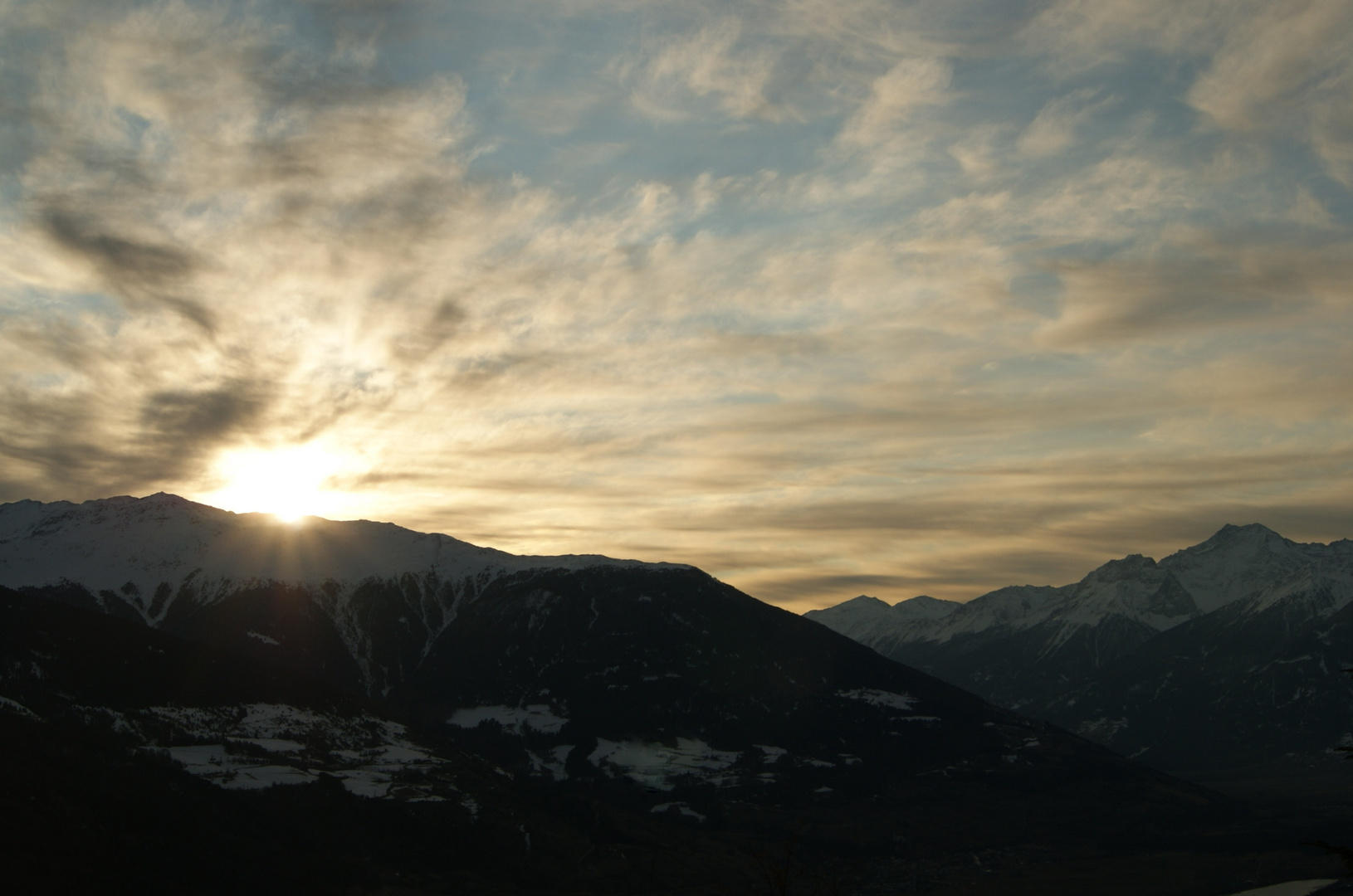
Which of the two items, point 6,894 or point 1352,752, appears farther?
point 6,894

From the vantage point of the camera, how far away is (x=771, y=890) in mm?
52344

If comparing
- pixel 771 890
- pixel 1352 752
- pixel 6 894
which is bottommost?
pixel 6 894

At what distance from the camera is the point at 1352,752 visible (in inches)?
1871

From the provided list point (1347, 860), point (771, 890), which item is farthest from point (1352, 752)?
Result: point (771, 890)

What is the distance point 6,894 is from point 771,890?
203 meters

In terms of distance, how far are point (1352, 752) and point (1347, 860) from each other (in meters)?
5.40

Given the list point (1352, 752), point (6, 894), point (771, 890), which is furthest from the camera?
point (6, 894)

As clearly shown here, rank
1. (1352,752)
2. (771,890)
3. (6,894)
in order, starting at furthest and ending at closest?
(6,894), (771,890), (1352,752)

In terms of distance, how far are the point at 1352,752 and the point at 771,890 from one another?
26472mm

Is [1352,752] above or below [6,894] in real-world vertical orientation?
above

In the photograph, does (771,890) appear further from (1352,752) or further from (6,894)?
(6,894)

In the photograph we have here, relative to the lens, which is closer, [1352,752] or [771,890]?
[1352,752]

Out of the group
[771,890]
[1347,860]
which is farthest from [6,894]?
[1347,860]

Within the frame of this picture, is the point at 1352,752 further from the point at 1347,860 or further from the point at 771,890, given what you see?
the point at 771,890
